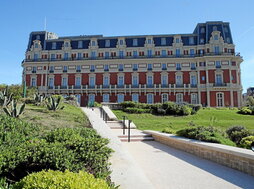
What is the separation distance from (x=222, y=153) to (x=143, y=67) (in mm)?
32989

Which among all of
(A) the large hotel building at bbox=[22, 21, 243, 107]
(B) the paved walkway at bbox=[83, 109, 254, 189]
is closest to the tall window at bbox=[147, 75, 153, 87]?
(A) the large hotel building at bbox=[22, 21, 243, 107]

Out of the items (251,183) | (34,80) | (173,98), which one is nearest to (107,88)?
(173,98)

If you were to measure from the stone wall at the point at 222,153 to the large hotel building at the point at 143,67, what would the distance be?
29.5m

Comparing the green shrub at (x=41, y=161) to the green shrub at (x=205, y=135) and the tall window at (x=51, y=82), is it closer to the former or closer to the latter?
the green shrub at (x=205, y=135)

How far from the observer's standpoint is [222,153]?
5.23 meters

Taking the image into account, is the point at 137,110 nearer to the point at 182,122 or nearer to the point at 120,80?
the point at 182,122

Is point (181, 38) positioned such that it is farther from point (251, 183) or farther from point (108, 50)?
point (251, 183)

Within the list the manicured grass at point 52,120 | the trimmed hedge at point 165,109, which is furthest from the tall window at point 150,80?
the manicured grass at point 52,120

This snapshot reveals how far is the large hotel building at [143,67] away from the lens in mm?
35125

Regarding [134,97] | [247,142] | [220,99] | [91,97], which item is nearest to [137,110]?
[247,142]

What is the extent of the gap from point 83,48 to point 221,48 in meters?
27.3

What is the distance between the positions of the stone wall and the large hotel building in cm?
2948

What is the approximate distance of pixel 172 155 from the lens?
6.48 meters

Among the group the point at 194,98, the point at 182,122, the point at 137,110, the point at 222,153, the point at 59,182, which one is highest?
the point at 194,98
